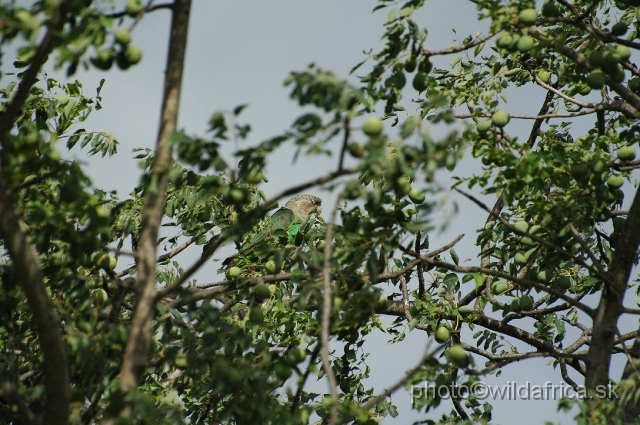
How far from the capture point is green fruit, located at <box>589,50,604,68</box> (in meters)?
3.62

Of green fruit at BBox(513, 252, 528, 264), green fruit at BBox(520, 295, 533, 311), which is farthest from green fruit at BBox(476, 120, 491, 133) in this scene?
green fruit at BBox(520, 295, 533, 311)

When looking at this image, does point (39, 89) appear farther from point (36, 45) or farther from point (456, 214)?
point (456, 214)

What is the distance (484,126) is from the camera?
3.82m

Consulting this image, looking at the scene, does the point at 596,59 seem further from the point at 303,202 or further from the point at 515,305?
the point at 303,202

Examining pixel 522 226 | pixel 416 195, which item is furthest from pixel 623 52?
pixel 416 195

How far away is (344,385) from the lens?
567 cm

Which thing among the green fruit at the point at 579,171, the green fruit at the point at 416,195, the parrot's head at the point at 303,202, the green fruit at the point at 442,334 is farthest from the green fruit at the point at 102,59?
the parrot's head at the point at 303,202

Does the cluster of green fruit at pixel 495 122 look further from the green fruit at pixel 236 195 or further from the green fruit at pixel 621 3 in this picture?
the green fruit at pixel 236 195

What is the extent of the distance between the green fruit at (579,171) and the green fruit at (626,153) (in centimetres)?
38

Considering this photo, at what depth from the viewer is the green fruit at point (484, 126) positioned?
3.81 m

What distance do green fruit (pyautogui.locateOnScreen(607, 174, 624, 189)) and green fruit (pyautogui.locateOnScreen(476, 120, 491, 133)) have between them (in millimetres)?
683

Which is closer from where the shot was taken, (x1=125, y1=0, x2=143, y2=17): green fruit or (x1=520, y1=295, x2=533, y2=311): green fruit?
(x1=125, y1=0, x2=143, y2=17): green fruit

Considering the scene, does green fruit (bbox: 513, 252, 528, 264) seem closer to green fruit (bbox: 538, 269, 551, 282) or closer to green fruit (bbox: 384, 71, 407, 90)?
green fruit (bbox: 538, 269, 551, 282)

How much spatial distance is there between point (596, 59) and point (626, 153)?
0.57 metres
